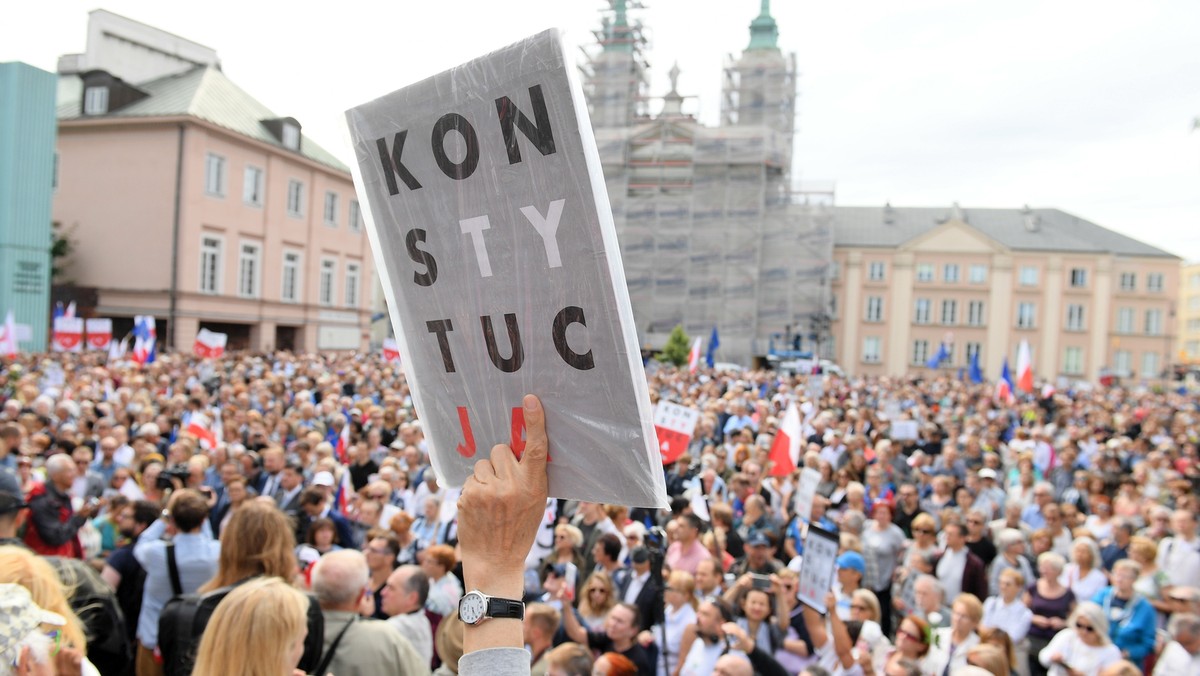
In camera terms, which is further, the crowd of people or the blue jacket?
the blue jacket

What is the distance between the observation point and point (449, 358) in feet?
7.18

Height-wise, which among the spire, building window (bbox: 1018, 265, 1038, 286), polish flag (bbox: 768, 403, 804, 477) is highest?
the spire

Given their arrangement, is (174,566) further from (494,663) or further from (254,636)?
(494,663)

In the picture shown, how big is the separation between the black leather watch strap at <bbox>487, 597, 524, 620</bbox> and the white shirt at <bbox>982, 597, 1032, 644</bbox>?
5.16m

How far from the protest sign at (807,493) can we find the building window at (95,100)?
1451 inches

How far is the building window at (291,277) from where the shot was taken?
3947 cm

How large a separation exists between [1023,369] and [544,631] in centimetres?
1808

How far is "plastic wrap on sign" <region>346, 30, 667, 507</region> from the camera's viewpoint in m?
1.76

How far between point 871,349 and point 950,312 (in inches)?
221

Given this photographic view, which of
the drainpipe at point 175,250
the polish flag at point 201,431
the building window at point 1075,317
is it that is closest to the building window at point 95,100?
the drainpipe at point 175,250

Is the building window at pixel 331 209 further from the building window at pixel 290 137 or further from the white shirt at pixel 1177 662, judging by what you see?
the white shirt at pixel 1177 662

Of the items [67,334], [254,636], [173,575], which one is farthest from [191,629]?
[67,334]

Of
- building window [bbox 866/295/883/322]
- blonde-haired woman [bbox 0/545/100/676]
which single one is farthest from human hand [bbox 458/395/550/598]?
building window [bbox 866/295/883/322]

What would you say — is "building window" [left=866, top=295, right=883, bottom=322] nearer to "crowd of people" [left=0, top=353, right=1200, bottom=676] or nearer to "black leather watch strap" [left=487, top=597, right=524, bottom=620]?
"crowd of people" [left=0, top=353, right=1200, bottom=676]
